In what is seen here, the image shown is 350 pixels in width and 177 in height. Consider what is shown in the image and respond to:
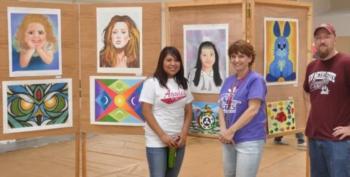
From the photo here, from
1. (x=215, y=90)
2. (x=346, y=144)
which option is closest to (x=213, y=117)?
(x=215, y=90)

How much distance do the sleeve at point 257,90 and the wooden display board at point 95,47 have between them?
1.01m

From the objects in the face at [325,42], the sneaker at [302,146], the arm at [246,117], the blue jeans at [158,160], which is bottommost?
the sneaker at [302,146]

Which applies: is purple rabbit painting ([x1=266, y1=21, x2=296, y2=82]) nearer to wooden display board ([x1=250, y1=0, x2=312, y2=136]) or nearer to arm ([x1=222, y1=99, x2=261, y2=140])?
wooden display board ([x1=250, y1=0, x2=312, y2=136])

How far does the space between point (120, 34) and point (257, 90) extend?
129cm

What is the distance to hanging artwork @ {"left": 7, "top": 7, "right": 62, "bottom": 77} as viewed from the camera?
3.20m

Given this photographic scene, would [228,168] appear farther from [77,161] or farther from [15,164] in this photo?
[15,164]

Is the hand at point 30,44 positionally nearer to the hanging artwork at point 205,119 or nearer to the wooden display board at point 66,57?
the wooden display board at point 66,57

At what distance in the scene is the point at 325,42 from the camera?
2.62 metres

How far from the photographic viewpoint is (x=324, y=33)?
2.61 m

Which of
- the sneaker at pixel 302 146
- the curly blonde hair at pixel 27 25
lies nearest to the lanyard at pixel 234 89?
the curly blonde hair at pixel 27 25

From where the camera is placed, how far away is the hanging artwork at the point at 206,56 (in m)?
3.20

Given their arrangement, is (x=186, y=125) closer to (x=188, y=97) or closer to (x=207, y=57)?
(x=188, y=97)

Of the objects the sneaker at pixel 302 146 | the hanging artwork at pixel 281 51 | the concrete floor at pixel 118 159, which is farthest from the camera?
the sneaker at pixel 302 146

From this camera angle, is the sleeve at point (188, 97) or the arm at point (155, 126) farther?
the sleeve at point (188, 97)
